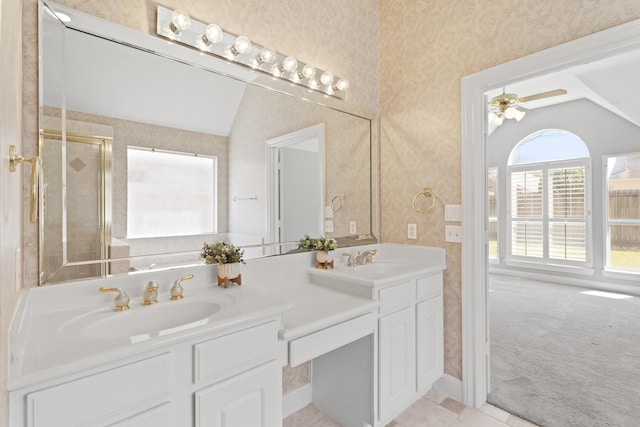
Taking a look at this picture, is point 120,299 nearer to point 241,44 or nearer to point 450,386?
point 241,44

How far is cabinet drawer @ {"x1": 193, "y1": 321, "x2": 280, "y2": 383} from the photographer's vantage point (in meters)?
1.02

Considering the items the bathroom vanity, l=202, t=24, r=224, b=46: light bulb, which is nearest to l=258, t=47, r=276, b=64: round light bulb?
l=202, t=24, r=224, b=46: light bulb

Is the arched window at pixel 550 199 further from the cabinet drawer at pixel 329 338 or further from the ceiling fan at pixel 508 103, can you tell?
the cabinet drawer at pixel 329 338

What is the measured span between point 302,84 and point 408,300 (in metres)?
1.52

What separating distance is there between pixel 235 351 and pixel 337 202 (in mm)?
1426

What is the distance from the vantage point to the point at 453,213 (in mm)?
2105

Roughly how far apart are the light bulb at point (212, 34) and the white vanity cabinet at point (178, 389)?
1389 mm

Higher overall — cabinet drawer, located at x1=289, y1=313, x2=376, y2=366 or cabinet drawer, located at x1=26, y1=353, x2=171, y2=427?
cabinet drawer, located at x1=26, y1=353, x2=171, y2=427

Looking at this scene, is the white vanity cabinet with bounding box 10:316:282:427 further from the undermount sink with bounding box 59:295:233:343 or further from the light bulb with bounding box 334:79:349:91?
the light bulb with bounding box 334:79:349:91

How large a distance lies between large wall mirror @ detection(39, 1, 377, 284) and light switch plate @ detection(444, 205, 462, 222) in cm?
83

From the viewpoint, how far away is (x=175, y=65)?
155 cm

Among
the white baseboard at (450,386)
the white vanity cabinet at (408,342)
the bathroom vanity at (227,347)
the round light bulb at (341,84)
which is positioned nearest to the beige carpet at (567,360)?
the white baseboard at (450,386)

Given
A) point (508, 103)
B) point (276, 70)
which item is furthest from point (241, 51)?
point (508, 103)

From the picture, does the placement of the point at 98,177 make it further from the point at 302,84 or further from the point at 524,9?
the point at 524,9
